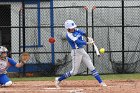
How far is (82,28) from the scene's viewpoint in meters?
18.8

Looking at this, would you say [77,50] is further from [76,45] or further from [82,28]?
[82,28]

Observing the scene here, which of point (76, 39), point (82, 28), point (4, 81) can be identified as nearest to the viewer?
point (76, 39)

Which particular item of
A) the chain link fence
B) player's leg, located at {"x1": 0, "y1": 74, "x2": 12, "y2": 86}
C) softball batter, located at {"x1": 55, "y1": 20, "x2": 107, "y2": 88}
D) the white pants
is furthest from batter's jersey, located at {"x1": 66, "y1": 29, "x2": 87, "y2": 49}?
the chain link fence

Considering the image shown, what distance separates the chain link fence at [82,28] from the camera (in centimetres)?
1891

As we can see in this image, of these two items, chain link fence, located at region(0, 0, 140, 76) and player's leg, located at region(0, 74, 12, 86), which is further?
chain link fence, located at region(0, 0, 140, 76)

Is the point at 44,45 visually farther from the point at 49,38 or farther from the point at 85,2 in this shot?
the point at 85,2

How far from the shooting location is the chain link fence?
18.9 meters

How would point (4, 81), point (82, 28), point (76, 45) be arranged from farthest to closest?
point (82, 28), point (4, 81), point (76, 45)

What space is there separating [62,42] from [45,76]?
56.4 inches

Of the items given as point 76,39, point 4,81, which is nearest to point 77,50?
point 76,39

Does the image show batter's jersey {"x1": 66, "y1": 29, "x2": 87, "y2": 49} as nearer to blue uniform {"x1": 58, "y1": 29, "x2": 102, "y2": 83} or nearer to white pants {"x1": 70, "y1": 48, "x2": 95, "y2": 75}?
blue uniform {"x1": 58, "y1": 29, "x2": 102, "y2": 83}

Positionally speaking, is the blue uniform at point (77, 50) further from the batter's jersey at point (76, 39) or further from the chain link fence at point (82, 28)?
the chain link fence at point (82, 28)

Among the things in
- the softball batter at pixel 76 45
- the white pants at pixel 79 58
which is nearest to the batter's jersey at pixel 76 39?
the softball batter at pixel 76 45

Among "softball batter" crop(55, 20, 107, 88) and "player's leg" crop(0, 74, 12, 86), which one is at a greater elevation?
"softball batter" crop(55, 20, 107, 88)
